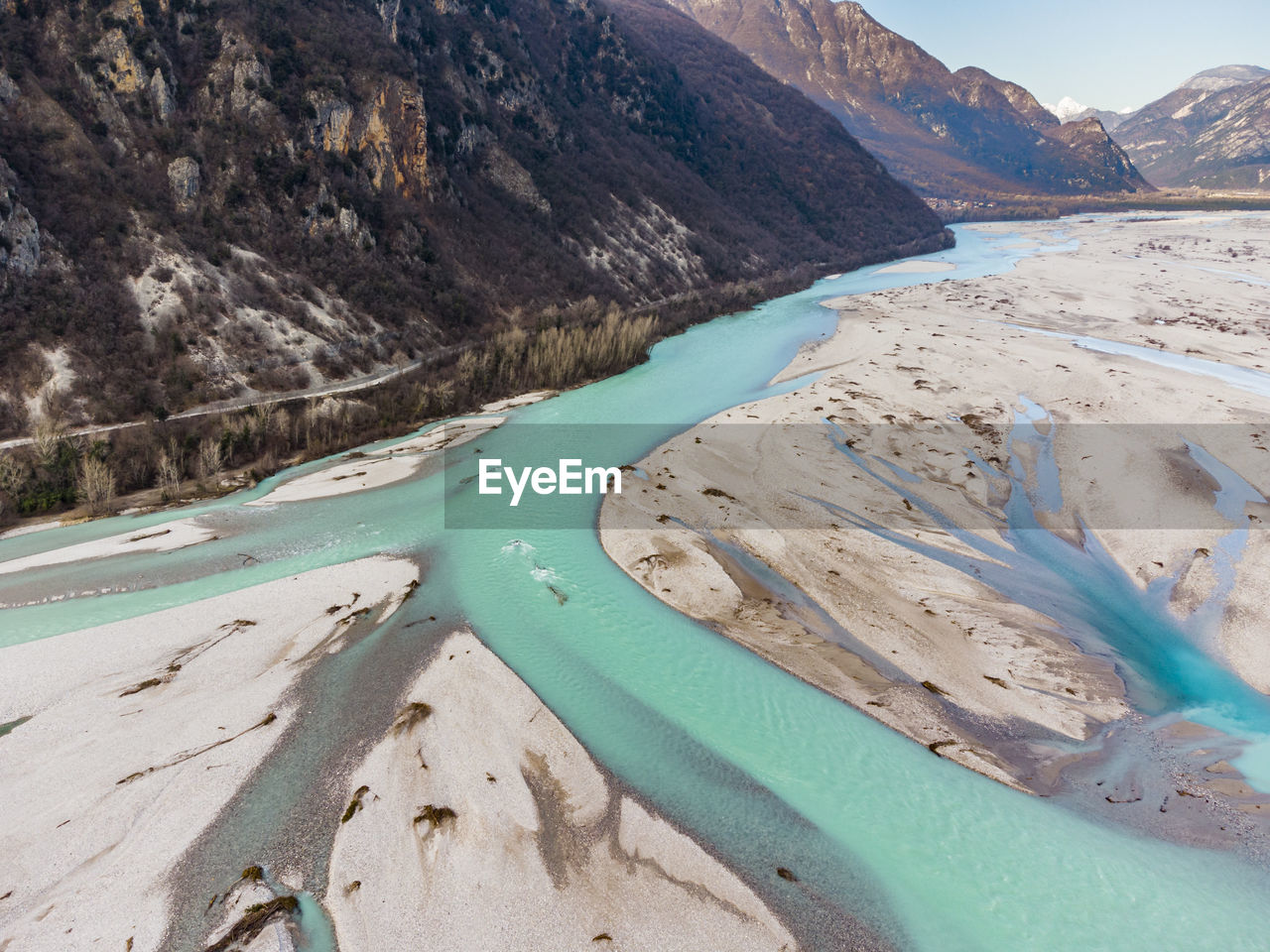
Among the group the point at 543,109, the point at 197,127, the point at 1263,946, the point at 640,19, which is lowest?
the point at 1263,946

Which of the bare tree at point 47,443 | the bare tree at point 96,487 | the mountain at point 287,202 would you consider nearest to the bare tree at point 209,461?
the bare tree at point 96,487

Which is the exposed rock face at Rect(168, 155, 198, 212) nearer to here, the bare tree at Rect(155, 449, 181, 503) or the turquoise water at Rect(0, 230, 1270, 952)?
the bare tree at Rect(155, 449, 181, 503)

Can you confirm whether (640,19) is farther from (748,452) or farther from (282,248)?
(748,452)

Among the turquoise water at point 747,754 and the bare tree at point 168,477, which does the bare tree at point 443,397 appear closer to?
the turquoise water at point 747,754

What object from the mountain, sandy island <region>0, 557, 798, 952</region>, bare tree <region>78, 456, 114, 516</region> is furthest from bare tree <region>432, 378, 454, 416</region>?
sandy island <region>0, 557, 798, 952</region>

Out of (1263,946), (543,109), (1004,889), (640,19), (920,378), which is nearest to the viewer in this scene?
(1263,946)

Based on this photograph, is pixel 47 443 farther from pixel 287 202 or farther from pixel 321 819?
pixel 287 202

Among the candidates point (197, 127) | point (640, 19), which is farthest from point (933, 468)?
point (640, 19)
